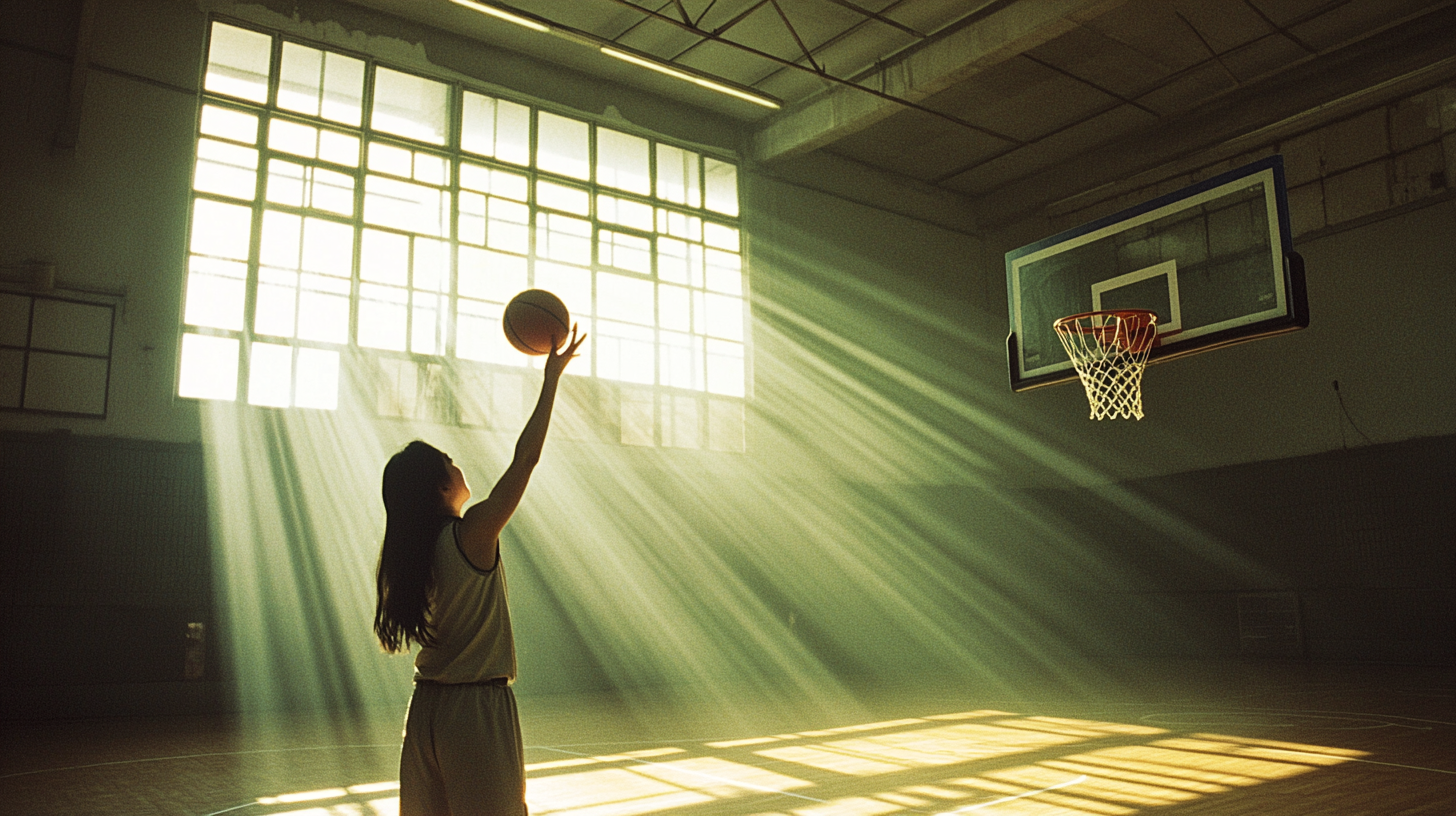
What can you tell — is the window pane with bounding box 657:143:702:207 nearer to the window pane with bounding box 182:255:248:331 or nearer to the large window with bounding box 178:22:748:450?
the large window with bounding box 178:22:748:450

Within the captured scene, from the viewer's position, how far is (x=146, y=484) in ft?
29.7

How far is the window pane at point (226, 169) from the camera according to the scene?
9734 mm

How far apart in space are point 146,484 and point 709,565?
601cm

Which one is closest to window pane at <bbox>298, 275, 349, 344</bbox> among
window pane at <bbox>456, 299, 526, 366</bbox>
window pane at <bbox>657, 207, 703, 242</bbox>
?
window pane at <bbox>456, 299, 526, 366</bbox>

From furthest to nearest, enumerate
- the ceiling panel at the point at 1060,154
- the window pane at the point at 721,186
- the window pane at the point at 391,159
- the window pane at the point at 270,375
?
1. the ceiling panel at the point at 1060,154
2. the window pane at the point at 721,186
3. the window pane at the point at 391,159
4. the window pane at the point at 270,375

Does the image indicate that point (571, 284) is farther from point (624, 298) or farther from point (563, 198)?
point (563, 198)

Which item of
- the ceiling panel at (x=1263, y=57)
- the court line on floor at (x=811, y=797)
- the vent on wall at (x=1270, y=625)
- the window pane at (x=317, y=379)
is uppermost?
the ceiling panel at (x=1263, y=57)

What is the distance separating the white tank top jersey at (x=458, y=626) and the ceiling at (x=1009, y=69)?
8200mm

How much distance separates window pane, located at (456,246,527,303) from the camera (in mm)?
10938

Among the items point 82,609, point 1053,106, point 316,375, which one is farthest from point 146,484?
point 1053,106

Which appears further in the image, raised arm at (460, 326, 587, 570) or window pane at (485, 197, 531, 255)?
window pane at (485, 197, 531, 255)

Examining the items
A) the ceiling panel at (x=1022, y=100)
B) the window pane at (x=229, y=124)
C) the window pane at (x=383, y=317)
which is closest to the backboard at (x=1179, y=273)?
the ceiling panel at (x=1022, y=100)

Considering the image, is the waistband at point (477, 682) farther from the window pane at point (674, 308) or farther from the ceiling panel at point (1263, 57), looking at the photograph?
the ceiling panel at point (1263, 57)

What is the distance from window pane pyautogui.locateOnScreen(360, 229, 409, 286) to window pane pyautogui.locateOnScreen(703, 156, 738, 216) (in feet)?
13.6
